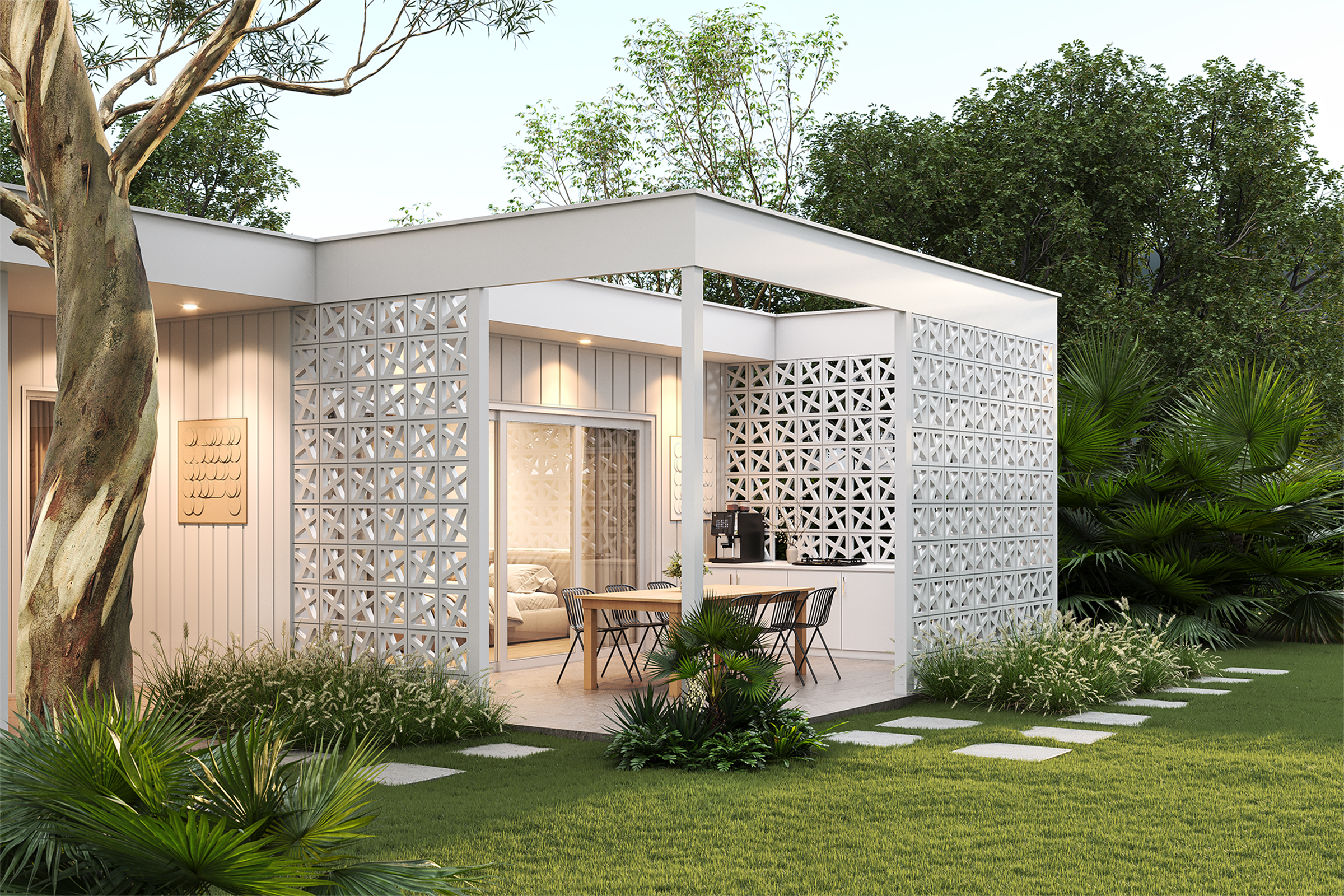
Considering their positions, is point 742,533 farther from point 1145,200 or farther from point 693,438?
point 1145,200

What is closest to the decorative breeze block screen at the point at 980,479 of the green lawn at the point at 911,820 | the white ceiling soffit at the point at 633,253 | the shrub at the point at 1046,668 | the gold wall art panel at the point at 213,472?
the shrub at the point at 1046,668

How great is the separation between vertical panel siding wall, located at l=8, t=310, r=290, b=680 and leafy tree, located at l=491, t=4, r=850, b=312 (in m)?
13.6

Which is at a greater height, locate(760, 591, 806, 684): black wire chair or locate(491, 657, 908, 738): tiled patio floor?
locate(760, 591, 806, 684): black wire chair

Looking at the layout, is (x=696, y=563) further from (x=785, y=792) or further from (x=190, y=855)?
(x=190, y=855)

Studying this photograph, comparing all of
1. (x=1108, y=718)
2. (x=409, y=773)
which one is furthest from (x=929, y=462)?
(x=409, y=773)

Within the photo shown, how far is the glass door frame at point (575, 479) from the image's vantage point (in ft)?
34.6

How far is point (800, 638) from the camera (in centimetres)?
991

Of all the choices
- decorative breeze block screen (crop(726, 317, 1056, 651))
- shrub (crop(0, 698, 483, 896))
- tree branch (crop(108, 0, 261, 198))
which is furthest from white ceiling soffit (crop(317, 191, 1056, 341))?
shrub (crop(0, 698, 483, 896))

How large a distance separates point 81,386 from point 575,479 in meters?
5.78

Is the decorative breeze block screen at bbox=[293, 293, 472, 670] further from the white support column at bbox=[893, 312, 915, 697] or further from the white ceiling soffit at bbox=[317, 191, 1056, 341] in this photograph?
the white support column at bbox=[893, 312, 915, 697]

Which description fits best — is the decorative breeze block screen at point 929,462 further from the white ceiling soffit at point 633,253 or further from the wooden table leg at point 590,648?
the wooden table leg at point 590,648

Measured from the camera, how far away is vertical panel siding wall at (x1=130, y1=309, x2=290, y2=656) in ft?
29.7

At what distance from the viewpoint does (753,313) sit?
12.2 m

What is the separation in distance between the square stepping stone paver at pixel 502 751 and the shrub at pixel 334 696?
11.3 inches
